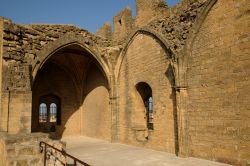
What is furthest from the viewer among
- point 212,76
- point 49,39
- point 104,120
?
point 104,120

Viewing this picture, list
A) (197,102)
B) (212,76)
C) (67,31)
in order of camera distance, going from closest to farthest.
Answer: (212,76)
(197,102)
(67,31)

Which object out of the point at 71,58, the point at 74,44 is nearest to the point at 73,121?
the point at 71,58

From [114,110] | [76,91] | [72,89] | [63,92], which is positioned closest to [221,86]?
[114,110]

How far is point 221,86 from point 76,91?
916 centimetres

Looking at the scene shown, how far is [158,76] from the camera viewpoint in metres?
7.93

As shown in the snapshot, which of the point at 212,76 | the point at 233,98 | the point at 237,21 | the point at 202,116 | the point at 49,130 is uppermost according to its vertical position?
the point at 237,21

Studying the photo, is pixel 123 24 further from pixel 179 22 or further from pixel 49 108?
pixel 49 108

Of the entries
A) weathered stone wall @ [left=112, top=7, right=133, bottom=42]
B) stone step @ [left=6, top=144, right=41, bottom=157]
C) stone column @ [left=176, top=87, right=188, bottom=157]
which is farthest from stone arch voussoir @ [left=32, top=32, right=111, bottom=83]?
stone column @ [left=176, top=87, right=188, bottom=157]

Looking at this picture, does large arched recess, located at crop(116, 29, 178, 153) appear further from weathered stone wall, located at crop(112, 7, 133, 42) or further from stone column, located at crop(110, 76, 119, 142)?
weathered stone wall, located at crop(112, 7, 133, 42)

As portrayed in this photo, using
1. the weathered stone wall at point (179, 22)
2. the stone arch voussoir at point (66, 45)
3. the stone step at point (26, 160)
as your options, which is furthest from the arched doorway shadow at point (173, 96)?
the stone step at point (26, 160)

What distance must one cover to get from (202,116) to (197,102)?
16.6 inches

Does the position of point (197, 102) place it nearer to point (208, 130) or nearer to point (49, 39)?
point (208, 130)

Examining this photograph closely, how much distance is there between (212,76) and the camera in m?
6.13

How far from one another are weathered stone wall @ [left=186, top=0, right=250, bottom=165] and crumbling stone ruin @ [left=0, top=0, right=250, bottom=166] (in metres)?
0.02
